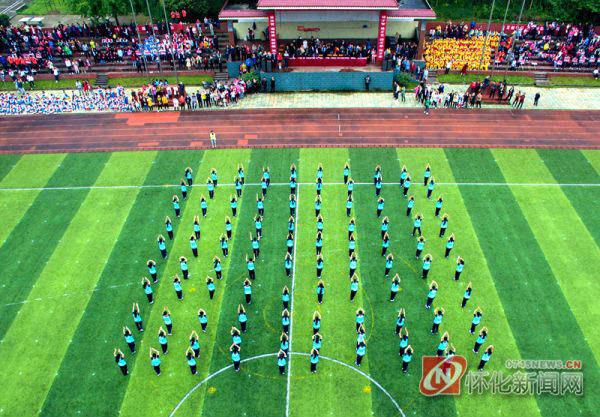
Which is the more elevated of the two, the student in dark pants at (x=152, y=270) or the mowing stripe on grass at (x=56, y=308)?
the student in dark pants at (x=152, y=270)

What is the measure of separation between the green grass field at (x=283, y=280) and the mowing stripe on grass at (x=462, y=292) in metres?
0.06

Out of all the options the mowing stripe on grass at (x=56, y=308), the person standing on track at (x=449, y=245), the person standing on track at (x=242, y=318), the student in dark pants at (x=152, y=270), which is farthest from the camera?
the person standing on track at (x=449, y=245)

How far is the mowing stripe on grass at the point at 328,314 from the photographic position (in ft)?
53.7

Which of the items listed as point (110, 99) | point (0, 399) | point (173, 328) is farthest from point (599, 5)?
point (0, 399)

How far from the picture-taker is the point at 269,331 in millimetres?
18688

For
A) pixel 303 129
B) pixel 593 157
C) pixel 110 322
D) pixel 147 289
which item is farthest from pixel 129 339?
pixel 593 157

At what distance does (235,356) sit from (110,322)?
5.65m

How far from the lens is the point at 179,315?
19312 mm

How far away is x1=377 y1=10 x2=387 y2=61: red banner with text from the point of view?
126ft

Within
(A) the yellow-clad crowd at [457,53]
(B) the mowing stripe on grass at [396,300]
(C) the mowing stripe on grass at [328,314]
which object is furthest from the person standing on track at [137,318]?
(A) the yellow-clad crowd at [457,53]

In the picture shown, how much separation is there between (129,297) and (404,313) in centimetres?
1101

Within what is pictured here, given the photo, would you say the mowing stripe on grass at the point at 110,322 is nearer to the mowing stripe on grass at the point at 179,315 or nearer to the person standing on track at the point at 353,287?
the mowing stripe on grass at the point at 179,315

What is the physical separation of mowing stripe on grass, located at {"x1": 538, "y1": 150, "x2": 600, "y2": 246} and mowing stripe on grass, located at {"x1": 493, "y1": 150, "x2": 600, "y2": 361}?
0.62 feet

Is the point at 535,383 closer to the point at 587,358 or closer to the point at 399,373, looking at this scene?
the point at 587,358
